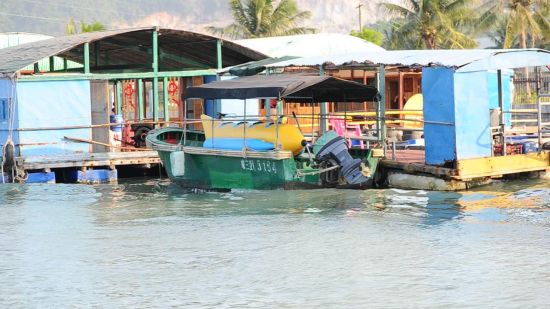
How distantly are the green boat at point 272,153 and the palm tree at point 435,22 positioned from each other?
25412mm

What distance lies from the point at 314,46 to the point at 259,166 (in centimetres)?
1267

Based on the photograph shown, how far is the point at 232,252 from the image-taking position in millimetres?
12539

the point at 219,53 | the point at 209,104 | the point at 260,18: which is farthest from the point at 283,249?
the point at 260,18

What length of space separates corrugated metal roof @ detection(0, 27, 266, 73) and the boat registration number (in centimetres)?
587

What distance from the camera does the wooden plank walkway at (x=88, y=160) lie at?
814 inches

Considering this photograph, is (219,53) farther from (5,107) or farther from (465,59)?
(465,59)

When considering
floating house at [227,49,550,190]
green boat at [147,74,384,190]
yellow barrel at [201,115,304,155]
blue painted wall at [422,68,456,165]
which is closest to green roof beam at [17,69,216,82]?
green boat at [147,74,384,190]

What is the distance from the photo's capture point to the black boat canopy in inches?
680

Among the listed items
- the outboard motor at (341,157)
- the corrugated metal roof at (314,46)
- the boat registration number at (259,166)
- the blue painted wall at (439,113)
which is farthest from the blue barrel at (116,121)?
the blue painted wall at (439,113)

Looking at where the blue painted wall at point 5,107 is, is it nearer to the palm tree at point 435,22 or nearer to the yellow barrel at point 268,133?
the yellow barrel at point 268,133

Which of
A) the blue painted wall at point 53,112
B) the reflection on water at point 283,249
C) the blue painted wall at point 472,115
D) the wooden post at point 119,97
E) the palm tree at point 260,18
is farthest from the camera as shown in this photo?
the palm tree at point 260,18

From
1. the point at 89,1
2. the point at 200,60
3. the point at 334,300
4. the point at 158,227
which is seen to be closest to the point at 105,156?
the point at 200,60

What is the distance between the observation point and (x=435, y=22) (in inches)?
1724

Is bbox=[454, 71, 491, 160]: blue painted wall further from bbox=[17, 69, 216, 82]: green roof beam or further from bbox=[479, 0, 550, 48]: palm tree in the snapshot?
bbox=[479, 0, 550, 48]: palm tree
